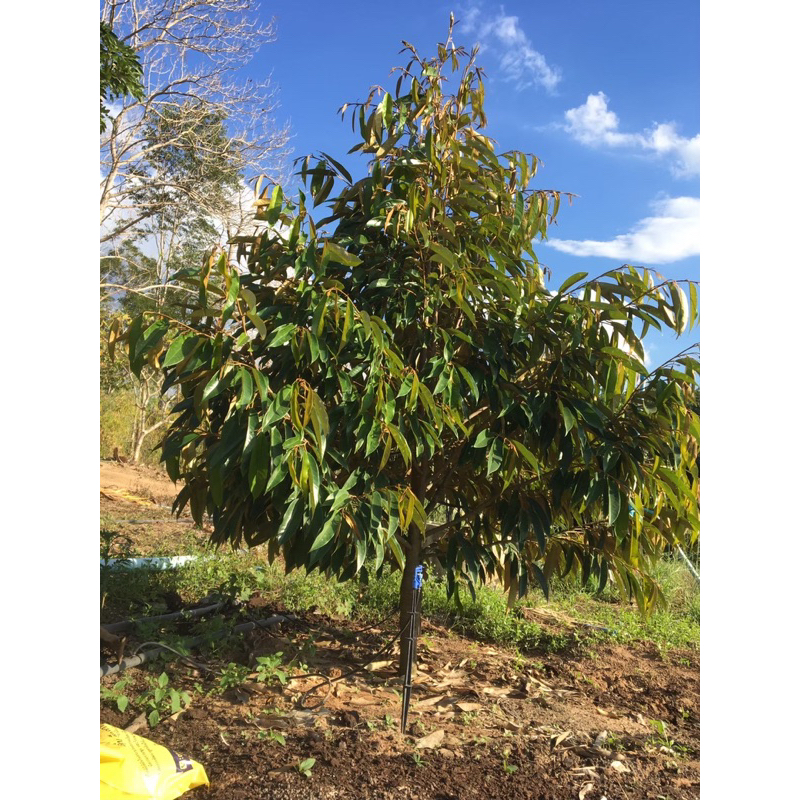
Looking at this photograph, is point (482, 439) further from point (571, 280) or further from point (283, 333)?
point (283, 333)

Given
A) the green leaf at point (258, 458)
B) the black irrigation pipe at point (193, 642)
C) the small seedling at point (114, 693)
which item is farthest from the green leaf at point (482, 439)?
the black irrigation pipe at point (193, 642)

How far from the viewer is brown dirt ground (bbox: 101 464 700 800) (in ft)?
6.16

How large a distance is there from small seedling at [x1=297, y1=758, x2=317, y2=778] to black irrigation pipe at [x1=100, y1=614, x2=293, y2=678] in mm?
974

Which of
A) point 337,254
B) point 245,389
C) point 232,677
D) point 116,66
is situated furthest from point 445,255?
point 116,66

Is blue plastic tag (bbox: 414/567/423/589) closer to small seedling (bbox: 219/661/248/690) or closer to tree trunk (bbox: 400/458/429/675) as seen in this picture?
tree trunk (bbox: 400/458/429/675)

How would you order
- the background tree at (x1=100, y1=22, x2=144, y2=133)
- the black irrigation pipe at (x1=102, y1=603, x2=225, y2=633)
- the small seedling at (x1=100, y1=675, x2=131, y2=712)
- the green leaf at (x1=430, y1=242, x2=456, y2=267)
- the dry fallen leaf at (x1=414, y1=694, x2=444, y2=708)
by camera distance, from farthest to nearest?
the background tree at (x1=100, y1=22, x2=144, y2=133) → the black irrigation pipe at (x1=102, y1=603, x2=225, y2=633) → the dry fallen leaf at (x1=414, y1=694, x2=444, y2=708) → the small seedling at (x1=100, y1=675, x2=131, y2=712) → the green leaf at (x1=430, y1=242, x2=456, y2=267)

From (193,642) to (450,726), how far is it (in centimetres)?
113

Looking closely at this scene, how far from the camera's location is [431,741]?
7.00 ft

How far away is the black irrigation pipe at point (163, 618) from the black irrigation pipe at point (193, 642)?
0.24m

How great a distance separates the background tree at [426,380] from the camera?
74.6 inches

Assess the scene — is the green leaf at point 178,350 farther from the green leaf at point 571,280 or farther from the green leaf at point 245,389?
the green leaf at point 571,280

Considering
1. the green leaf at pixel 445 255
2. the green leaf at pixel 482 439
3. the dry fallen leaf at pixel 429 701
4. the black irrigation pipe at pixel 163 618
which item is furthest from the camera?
the black irrigation pipe at pixel 163 618

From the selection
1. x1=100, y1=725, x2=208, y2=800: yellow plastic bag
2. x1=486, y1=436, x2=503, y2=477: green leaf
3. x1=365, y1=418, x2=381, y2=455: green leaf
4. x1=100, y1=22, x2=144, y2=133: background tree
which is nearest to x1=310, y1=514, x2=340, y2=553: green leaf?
x1=365, y1=418, x2=381, y2=455: green leaf
